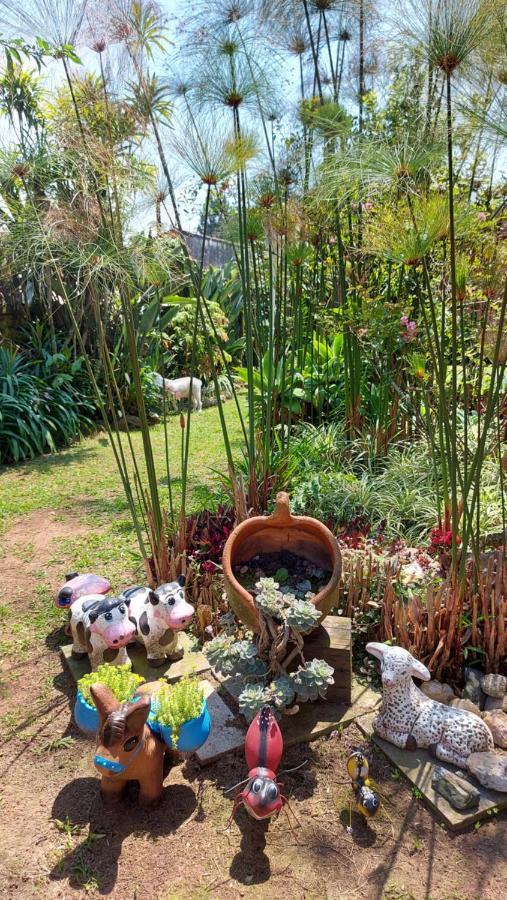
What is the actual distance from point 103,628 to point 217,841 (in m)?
0.79

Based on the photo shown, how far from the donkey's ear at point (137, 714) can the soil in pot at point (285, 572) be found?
82 centimetres

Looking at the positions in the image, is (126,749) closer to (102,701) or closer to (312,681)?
(102,701)

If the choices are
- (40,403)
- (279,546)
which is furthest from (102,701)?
(40,403)

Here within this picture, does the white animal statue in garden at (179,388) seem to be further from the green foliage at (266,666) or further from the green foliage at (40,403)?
the green foliage at (266,666)

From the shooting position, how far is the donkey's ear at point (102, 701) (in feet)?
5.39

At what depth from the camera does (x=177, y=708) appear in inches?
69.7

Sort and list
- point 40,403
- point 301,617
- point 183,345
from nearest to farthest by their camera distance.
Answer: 1. point 301,617
2. point 40,403
3. point 183,345

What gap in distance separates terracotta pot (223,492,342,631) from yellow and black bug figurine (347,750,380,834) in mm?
524

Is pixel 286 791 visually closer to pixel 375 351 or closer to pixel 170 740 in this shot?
pixel 170 740

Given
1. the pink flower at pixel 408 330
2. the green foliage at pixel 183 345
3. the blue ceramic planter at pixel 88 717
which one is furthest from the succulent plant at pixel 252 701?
the green foliage at pixel 183 345

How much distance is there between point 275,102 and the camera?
3.07m

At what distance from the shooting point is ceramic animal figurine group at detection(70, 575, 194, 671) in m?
2.15

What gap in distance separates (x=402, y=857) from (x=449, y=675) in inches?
33.1

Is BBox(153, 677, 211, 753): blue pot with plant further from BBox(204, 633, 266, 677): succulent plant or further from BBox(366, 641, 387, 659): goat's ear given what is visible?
BBox(366, 641, 387, 659): goat's ear
